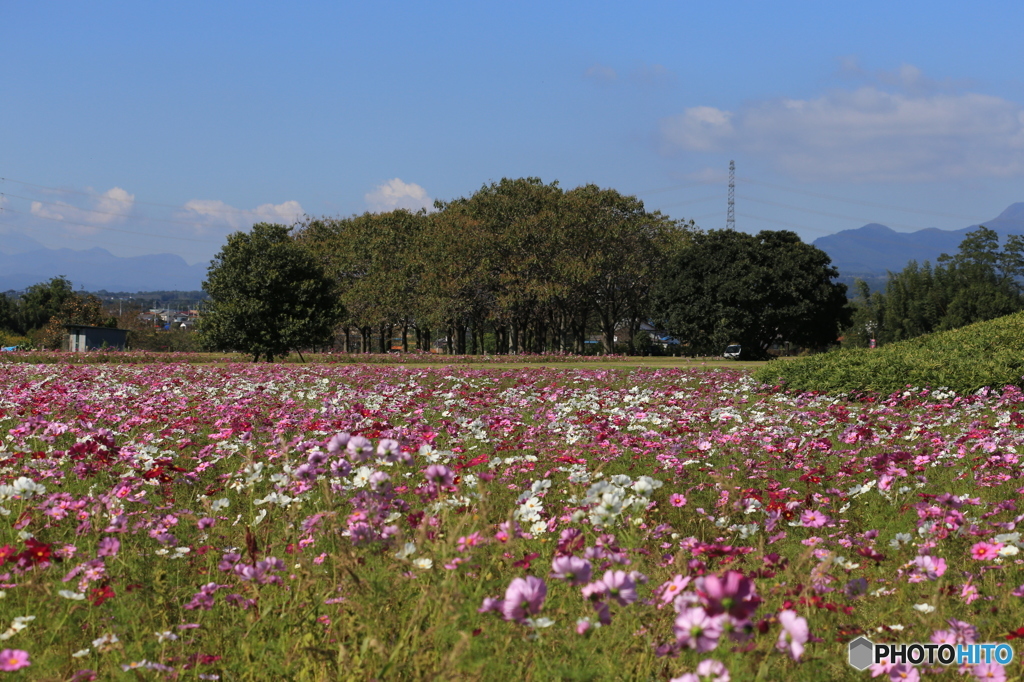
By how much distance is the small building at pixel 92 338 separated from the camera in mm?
41156

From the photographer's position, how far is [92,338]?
4278 cm

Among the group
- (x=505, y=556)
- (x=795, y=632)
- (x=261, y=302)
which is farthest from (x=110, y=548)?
(x=261, y=302)

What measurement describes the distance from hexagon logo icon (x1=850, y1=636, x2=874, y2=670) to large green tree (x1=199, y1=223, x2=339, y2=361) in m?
34.2

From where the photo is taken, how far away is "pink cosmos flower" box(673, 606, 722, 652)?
1.73m

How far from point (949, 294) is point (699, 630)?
100m

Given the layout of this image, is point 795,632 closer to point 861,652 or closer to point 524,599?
point 524,599

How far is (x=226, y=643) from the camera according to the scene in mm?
3227

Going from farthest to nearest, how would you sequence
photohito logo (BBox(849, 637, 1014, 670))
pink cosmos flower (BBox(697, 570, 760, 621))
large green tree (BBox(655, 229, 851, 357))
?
large green tree (BBox(655, 229, 851, 357))
photohito logo (BBox(849, 637, 1014, 670))
pink cosmos flower (BBox(697, 570, 760, 621))

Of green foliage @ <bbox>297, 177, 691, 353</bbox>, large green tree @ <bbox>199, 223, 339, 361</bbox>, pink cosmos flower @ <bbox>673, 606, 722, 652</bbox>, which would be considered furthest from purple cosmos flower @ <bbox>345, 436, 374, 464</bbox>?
green foliage @ <bbox>297, 177, 691, 353</bbox>

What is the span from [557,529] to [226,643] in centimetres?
206

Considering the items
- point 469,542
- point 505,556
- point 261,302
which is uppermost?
point 261,302

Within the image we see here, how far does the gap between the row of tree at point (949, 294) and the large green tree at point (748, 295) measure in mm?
38976

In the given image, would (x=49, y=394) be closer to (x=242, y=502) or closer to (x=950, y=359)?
(x=242, y=502)

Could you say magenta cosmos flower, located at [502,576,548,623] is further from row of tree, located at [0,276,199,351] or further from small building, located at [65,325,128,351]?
row of tree, located at [0,276,199,351]
